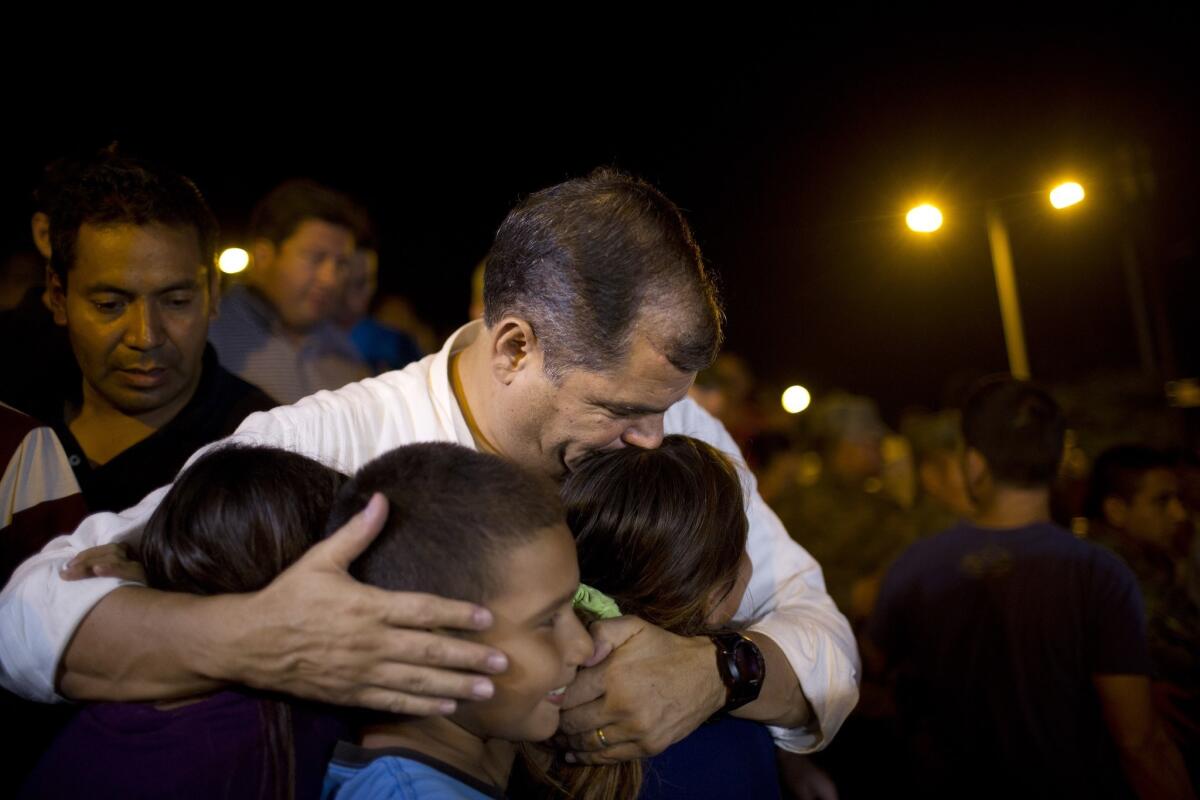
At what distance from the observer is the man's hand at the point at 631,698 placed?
1.60 m

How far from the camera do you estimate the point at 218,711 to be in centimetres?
137

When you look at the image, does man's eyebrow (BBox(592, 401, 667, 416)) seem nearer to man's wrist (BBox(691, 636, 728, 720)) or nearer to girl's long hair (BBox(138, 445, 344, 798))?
man's wrist (BBox(691, 636, 728, 720))

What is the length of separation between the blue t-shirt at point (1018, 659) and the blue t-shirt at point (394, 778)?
6.91 ft

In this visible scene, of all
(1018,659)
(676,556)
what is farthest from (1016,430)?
(676,556)

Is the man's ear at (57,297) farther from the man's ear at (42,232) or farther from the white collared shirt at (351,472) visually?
the white collared shirt at (351,472)

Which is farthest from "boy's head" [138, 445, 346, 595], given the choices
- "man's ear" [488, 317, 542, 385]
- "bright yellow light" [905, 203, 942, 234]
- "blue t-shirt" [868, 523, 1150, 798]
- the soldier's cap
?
"bright yellow light" [905, 203, 942, 234]

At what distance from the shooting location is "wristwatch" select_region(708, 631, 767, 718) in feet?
5.82

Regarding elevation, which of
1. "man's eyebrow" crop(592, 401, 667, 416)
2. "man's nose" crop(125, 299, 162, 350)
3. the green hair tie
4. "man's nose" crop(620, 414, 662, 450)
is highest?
"man's nose" crop(125, 299, 162, 350)

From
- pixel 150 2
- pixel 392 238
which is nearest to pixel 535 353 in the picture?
pixel 150 2

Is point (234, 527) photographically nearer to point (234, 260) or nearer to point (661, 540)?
point (661, 540)

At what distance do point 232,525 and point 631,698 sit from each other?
754mm

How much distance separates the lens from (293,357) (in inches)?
148

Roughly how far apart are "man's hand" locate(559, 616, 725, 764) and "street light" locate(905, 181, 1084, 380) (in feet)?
16.1

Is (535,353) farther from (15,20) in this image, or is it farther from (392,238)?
(392,238)
